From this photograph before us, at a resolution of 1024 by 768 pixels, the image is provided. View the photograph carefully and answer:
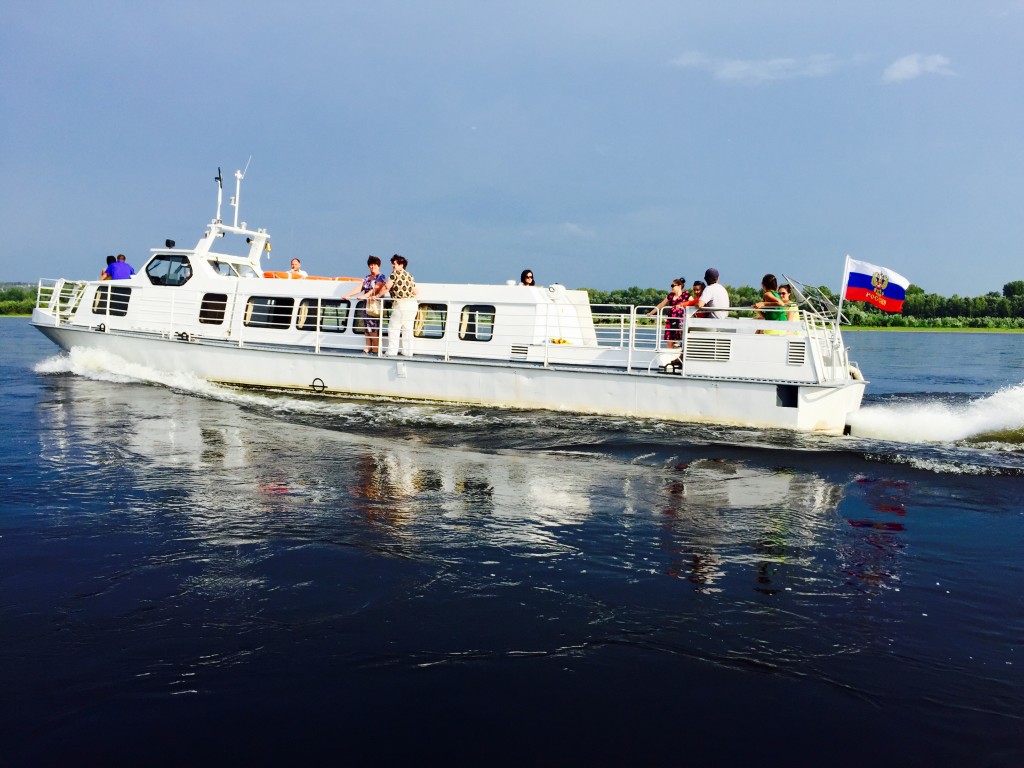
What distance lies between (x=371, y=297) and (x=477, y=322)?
2.15 meters

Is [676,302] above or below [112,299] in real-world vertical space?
above

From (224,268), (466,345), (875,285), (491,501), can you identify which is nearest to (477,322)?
(466,345)

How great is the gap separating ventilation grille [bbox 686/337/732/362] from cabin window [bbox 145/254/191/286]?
37.3 feet

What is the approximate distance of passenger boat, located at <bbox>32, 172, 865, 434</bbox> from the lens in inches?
520

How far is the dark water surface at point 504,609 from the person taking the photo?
3.79m

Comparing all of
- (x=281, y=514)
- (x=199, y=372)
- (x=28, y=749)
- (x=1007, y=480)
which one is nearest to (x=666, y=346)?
(x=1007, y=480)

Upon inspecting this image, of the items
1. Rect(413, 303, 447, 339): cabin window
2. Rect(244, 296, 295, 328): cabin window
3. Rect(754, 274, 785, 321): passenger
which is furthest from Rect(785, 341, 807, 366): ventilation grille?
Rect(244, 296, 295, 328): cabin window

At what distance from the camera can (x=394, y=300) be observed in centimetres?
1551

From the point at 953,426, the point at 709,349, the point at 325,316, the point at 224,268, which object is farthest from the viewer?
the point at 224,268

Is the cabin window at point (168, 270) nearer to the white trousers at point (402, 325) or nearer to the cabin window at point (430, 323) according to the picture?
the white trousers at point (402, 325)

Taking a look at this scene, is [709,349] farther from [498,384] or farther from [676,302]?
[498,384]

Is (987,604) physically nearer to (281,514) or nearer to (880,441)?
(281,514)

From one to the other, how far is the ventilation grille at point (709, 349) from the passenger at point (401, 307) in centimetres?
555

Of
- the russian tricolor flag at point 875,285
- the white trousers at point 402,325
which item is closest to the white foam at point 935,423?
the russian tricolor flag at point 875,285
